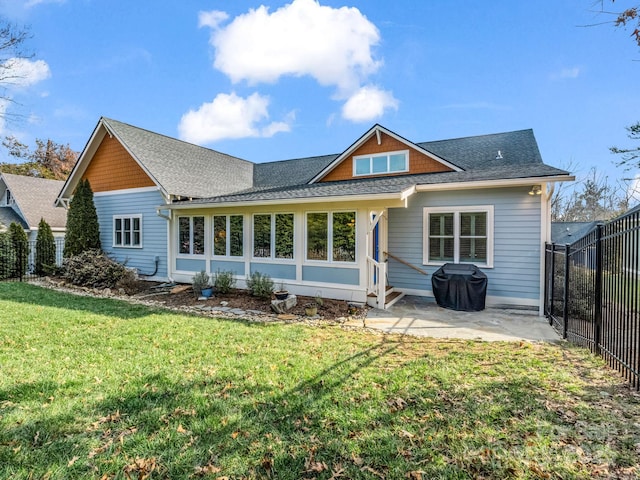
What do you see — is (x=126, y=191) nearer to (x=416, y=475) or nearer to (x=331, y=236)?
(x=331, y=236)

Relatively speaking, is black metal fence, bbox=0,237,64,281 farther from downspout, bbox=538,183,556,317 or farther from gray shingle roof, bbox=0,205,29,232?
downspout, bbox=538,183,556,317

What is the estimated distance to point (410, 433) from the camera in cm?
275

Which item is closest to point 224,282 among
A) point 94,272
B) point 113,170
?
point 94,272

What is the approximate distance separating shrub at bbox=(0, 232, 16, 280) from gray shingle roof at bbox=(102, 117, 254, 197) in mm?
6056

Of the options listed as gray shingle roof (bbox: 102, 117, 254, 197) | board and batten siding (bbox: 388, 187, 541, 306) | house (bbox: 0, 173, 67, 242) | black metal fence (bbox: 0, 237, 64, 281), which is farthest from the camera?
house (bbox: 0, 173, 67, 242)

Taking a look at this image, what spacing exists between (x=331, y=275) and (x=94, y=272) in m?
8.41

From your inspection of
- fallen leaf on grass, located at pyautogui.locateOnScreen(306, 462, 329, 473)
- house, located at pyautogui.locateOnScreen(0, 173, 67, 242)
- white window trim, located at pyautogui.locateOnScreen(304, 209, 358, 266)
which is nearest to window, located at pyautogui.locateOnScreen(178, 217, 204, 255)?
white window trim, located at pyautogui.locateOnScreen(304, 209, 358, 266)

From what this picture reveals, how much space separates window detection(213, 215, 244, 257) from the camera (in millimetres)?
10203

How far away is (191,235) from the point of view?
11.3 metres

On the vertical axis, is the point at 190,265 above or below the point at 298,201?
below

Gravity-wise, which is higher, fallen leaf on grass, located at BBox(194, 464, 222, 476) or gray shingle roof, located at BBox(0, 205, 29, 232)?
gray shingle roof, located at BBox(0, 205, 29, 232)

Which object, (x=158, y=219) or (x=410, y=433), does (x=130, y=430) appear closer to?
(x=410, y=433)

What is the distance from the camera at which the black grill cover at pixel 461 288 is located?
25.4 feet

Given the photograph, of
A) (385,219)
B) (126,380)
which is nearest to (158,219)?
(385,219)
